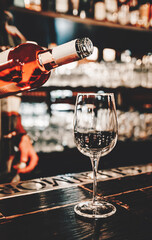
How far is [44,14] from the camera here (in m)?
1.97

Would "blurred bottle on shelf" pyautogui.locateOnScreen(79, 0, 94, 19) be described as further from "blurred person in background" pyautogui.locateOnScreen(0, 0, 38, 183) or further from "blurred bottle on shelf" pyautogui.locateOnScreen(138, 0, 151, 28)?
"blurred person in background" pyautogui.locateOnScreen(0, 0, 38, 183)

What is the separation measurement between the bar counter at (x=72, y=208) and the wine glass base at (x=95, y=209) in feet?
0.04

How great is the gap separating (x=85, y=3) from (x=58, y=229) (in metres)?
2.08

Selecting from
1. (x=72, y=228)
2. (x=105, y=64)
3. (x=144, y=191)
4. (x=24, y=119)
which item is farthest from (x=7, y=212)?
(x=105, y=64)

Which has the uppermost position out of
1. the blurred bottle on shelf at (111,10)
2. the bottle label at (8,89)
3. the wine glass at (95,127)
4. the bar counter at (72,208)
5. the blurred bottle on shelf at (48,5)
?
the blurred bottle on shelf at (111,10)

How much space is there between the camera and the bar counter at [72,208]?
47cm

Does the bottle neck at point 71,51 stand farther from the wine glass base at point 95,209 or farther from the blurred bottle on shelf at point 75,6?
the blurred bottle on shelf at point 75,6

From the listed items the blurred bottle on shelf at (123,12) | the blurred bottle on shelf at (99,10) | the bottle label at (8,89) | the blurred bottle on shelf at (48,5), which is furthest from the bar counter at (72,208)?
the blurred bottle on shelf at (123,12)

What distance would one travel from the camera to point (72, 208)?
1.94 feet

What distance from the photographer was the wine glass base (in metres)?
0.54

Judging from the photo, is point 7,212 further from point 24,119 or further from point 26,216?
point 24,119

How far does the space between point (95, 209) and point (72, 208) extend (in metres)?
0.05

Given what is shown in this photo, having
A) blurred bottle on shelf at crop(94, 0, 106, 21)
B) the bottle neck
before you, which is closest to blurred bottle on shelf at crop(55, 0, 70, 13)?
blurred bottle on shelf at crop(94, 0, 106, 21)

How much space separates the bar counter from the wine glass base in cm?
1
